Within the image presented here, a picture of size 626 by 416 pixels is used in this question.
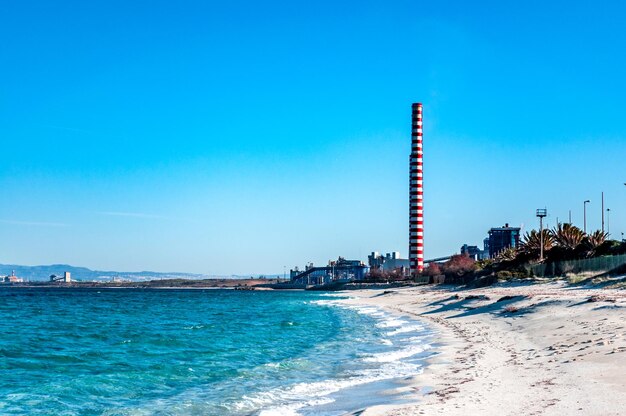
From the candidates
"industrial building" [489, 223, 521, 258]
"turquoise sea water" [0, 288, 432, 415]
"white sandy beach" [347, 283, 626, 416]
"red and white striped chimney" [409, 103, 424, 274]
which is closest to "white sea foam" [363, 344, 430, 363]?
"turquoise sea water" [0, 288, 432, 415]

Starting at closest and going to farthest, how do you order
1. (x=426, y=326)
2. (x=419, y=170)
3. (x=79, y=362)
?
(x=79, y=362) → (x=426, y=326) → (x=419, y=170)

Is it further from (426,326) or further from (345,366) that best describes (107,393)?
(426,326)

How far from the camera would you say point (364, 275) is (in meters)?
194

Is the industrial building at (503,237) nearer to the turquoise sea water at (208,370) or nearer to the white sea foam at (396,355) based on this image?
the turquoise sea water at (208,370)

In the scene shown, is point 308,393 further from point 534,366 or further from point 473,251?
point 473,251

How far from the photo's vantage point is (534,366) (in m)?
15.6

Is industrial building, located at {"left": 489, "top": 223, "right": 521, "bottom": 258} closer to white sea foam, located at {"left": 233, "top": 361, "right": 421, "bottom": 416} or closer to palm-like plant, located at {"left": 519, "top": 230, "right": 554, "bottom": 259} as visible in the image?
palm-like plant, located at {"left": 519, "top": 230, "right": 554, "bottom": 259}

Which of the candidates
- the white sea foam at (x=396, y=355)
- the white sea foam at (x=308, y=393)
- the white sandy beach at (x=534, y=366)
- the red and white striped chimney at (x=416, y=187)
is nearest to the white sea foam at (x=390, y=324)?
the white sandy beach at (x=534, y=366)

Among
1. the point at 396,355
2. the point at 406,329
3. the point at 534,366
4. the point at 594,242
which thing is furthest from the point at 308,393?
the point at 594,242

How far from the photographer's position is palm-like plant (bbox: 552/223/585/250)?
67.4m

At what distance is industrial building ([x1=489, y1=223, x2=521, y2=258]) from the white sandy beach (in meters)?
123

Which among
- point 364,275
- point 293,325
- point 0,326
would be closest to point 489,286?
point 293,325

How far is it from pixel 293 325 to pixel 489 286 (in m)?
28.7

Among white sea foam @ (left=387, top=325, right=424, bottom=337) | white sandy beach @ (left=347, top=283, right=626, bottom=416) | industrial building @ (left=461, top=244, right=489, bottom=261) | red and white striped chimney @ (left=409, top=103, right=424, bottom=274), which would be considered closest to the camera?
white sandy beach @ (left=347, top=283, right=626, bottom=416)
